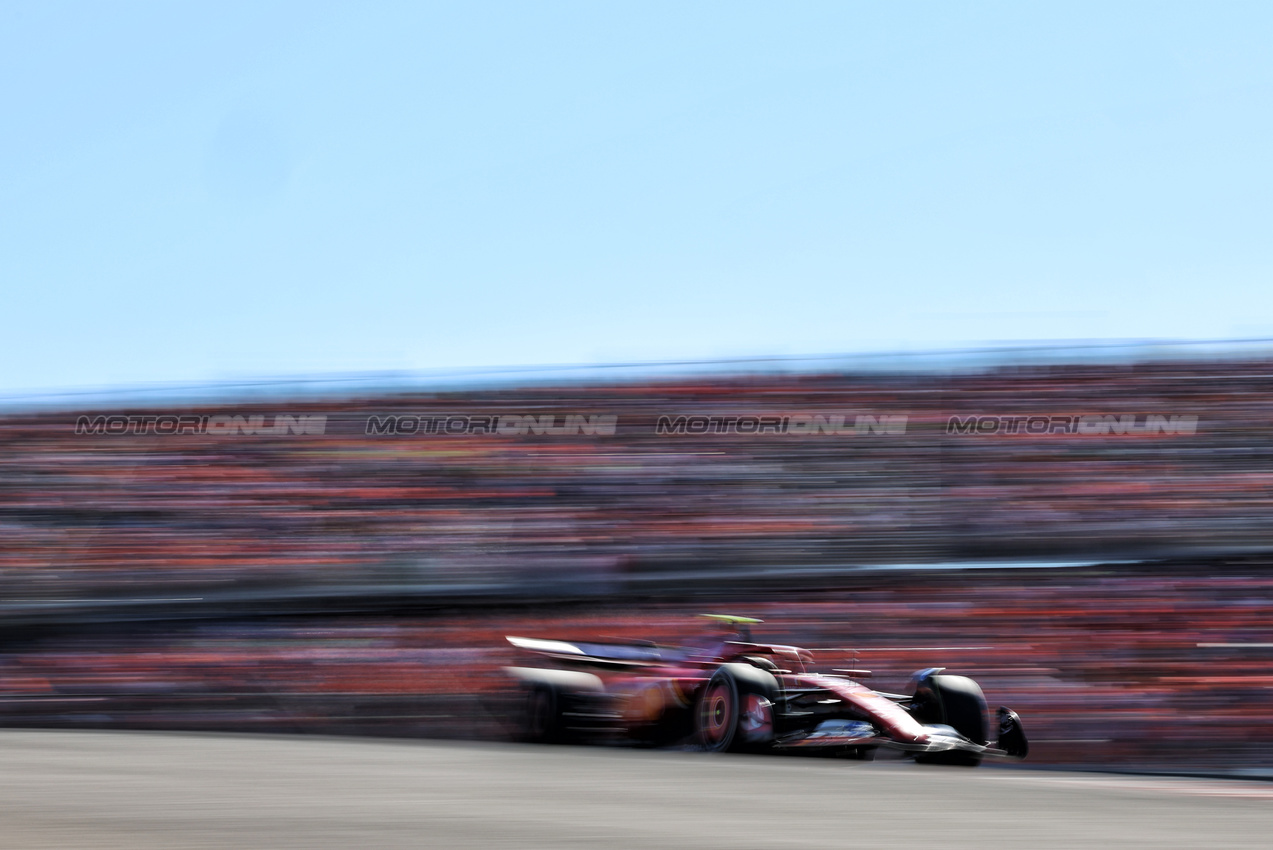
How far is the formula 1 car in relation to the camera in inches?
206

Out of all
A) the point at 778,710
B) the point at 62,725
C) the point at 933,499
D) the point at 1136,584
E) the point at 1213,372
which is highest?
the point at 1213,372

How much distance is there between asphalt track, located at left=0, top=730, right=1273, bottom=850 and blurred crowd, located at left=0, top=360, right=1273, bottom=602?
2.71 m

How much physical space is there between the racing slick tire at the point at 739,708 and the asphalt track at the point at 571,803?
0.37m

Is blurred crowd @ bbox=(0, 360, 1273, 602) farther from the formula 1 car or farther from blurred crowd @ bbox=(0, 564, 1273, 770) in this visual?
the formula 1 car

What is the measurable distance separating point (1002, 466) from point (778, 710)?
3.26m

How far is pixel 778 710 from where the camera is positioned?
5352 mm

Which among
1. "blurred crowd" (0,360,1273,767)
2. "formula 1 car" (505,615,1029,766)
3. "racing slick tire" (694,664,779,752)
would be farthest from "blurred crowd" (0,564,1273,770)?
"racing slick tire" (694,664,779,752)

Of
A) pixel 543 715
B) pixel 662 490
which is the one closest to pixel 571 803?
pixel 543 715

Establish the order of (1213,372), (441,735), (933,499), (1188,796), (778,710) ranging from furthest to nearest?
(1213,372) → (933,499) → (441,735) → (778,710) → (1188,796)

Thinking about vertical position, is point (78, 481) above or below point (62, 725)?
above

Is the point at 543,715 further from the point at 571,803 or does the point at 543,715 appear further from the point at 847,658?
the point at 571,803

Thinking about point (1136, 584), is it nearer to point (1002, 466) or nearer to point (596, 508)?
point (1002, 466)

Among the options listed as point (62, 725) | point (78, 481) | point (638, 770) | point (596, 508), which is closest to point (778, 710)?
point (638, 770)

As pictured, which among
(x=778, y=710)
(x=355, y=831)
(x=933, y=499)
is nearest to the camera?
(x=355, y=831)
